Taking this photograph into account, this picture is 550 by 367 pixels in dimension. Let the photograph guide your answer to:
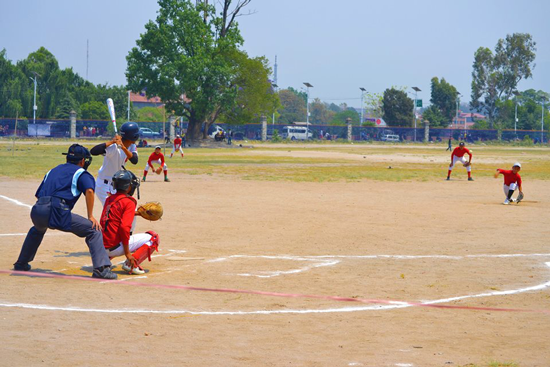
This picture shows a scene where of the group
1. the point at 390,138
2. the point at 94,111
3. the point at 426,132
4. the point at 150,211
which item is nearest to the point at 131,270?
the point at 150,211

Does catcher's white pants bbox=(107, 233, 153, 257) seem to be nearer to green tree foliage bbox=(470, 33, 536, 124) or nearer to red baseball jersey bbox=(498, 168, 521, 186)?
red baseball jersey bbox=(498, 168, 521, 186)

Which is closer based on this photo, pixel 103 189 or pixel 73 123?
pixel 103 189

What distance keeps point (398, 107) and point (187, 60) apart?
57.0 m

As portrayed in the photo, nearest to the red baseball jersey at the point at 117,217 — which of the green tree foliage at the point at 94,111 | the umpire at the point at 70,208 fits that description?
the umpire at the point at 70,208

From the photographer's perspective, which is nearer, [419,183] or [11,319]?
[11,319]

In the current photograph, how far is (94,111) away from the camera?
101 metres

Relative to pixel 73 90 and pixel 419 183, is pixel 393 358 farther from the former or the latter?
pixel 73 90

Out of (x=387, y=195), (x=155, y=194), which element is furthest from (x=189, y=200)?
(x=387, y=195)

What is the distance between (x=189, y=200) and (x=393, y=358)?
1447 cm

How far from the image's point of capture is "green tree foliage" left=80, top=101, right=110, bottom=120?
10094 cm

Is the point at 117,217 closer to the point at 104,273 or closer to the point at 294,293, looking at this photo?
the point at 104,273

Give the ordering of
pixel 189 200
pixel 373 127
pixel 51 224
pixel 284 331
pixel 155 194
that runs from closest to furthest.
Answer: pixel 284 331, pixel 51 224, pixel 189 200, pixel 155 194, pixel 373 127

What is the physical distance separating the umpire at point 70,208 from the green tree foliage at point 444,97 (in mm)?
124288

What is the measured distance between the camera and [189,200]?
2025 cm
